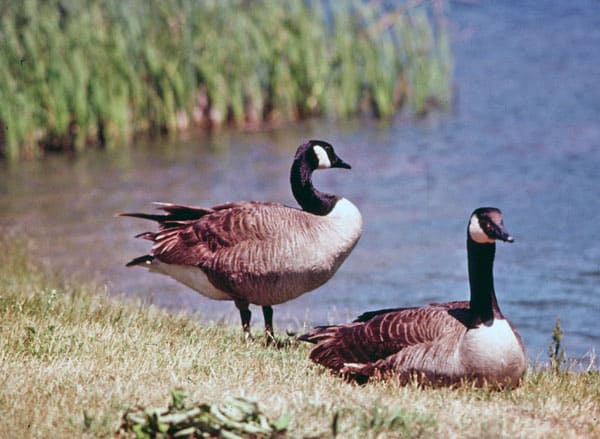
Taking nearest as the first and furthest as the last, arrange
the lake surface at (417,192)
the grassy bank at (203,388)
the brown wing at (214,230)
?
the grassy bank at (203,388), the brown wing at (214,230), the lake surface at (417,192)

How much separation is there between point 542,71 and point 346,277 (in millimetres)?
10762

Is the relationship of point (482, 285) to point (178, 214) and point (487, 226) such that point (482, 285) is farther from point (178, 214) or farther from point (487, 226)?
point (178, 214)

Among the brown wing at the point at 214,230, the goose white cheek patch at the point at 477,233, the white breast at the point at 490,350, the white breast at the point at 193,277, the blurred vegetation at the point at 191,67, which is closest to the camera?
the white breast at the point at 490,350

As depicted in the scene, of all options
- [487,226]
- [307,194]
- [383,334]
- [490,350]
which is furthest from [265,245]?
[490,350]

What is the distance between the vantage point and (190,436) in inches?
188

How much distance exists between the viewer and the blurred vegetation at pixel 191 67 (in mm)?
14758

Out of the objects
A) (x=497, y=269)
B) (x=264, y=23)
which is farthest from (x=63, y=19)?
(x=497, y=269)

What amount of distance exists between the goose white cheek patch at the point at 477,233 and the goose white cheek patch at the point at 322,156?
2.23m

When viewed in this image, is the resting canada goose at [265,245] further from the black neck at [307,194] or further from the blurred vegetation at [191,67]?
the blurred vegetation at [191,67]

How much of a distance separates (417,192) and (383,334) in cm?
808

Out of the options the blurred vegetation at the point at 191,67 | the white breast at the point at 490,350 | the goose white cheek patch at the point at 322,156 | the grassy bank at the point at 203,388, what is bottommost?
the grassy bank at the point at 203,388

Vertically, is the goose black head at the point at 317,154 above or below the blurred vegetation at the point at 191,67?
below

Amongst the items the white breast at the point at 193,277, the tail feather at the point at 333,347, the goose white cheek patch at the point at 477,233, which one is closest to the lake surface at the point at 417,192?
the white breast at the point at 193,277

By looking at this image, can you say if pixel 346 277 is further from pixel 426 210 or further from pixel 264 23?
pixel 264 23
